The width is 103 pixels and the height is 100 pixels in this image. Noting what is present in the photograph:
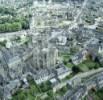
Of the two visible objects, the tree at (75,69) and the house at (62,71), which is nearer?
the house at (62,71)

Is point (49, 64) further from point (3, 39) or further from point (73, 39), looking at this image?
point (3, 39)

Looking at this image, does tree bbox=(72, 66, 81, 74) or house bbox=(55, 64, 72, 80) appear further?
tree bbox=(72, 66, 81, 74)

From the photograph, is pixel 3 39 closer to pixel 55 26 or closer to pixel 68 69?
pixel 55 26

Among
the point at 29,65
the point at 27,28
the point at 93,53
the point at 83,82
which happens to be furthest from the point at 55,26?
the point at 83,82

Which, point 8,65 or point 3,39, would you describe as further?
point 3,39

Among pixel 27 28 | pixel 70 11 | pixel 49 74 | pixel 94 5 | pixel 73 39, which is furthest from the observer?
pixel 94 5

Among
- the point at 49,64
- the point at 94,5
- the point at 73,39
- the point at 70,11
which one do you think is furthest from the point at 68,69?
the point at 94,5

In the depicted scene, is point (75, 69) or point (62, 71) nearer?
point (62, 71)

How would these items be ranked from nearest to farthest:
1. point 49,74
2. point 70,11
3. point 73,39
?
point 49,74 → point 73,39 → point 70,11

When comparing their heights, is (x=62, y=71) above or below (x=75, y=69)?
above
